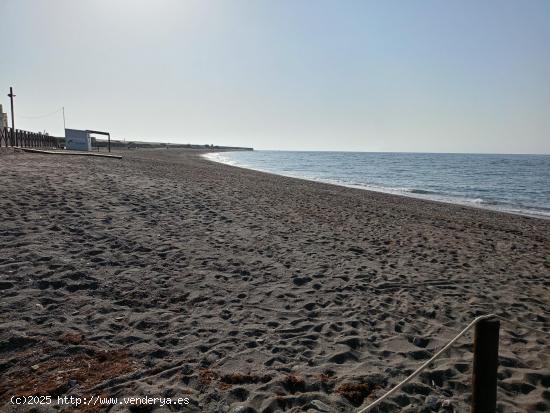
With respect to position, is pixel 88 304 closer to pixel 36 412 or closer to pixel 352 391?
pixel 36 412

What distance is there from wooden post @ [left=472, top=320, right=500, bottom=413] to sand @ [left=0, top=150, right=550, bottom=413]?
0.85m

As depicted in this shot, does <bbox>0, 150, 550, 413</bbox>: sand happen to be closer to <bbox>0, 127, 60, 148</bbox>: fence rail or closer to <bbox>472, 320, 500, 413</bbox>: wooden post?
<bbox>472, 320, 500, 413</bbox>: wooden post

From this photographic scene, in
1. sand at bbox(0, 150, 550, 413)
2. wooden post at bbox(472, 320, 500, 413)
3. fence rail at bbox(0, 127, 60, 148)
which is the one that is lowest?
sand at bbox(0, 150, 550, 413)

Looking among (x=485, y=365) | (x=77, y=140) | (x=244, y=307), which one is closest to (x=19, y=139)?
(x=77, y=140)

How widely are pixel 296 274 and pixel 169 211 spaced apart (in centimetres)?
521

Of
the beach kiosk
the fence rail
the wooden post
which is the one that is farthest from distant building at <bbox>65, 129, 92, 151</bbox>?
the wooden post

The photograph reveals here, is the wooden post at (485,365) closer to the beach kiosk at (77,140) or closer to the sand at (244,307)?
the sand at (244,307)

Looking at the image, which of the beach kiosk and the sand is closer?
the sand

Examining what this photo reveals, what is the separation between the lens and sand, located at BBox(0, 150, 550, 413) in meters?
3.68

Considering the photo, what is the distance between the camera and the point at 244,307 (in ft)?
18.1

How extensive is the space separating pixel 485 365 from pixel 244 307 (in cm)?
349

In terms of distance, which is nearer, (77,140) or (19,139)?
(19,139)

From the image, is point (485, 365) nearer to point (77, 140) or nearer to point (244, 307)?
point (244, 307)

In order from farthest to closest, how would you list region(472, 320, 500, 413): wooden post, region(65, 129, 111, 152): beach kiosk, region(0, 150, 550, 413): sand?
region(65, 129, 111, 152): beach kiosk, region(0, 150, 550, 413): sand, region(472, 320, 500, 413): wooden post
